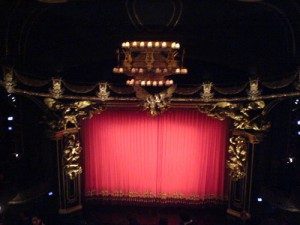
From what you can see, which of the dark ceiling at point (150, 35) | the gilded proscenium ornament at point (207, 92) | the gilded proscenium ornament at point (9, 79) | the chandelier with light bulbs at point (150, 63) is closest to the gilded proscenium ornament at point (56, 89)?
the dark ceiling at point (150, 35)

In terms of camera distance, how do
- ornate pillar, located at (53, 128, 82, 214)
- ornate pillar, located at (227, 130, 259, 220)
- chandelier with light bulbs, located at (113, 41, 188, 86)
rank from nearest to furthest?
chandelier with light bulbs, located at (113, 41, 188, 86), ornate pillar, located at (227, 130, 259, 220), ornate pillar, located at (53, 128, 82, 214)

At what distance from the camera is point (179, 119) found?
16016 millimetres

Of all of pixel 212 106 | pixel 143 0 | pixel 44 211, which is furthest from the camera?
pixel 44 211

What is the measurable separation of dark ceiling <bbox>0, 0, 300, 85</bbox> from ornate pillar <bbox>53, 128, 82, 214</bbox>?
2059 mm

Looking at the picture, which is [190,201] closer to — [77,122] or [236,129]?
[236,129]

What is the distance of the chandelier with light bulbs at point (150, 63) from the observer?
12.5 metres

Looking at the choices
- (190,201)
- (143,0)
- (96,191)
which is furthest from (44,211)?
(143,0)

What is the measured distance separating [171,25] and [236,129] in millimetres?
4134

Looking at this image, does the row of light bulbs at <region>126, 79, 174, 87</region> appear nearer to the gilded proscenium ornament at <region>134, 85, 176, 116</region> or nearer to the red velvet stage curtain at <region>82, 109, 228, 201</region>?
the gilded proscenium ornament at <region>134, 85, 176, 116</region>

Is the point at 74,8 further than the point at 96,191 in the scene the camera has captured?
No

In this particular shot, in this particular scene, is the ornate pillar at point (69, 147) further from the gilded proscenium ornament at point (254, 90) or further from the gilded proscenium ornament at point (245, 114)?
the gilded proscenium ornament at point (254, 90)

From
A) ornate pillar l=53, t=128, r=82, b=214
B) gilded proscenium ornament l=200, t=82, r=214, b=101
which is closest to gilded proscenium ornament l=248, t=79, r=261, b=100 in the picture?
gilded proscenium ornament l=200, t=82, r=214, b=101

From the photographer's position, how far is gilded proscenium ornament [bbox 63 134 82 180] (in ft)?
49.5

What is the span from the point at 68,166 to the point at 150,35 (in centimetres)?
533
